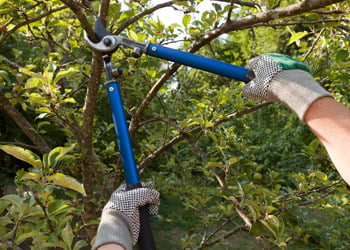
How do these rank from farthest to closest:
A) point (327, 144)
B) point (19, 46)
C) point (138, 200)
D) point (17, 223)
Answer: point (19, 46) < point (17, 223) < point (138, 200) < point (327, 144)

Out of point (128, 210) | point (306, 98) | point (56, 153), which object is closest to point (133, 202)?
point (128, 210)

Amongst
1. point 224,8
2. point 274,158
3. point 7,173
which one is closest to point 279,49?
point 274,158

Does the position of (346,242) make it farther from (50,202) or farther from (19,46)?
(19,46)

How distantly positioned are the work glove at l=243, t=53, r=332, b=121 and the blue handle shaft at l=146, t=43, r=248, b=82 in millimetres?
41

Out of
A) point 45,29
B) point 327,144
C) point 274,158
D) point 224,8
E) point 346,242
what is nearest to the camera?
point 327,144

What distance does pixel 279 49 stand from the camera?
40.2 feet

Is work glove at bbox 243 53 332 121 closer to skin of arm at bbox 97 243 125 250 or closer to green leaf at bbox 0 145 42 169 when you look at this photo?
skin of arm at bbox 97 243 125 250

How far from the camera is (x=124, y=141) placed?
107 centimetres

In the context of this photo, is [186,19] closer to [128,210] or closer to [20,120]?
[20,120]

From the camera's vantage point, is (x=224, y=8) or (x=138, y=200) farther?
(x=224, y=8)

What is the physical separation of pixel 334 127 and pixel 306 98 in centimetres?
9

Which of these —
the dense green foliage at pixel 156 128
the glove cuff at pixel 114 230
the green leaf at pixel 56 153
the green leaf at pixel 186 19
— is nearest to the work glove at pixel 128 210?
the glove cuff at pixel 114 230

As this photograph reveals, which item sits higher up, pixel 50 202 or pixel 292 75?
pixel 292 75

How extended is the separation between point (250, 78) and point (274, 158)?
20.1 feet
